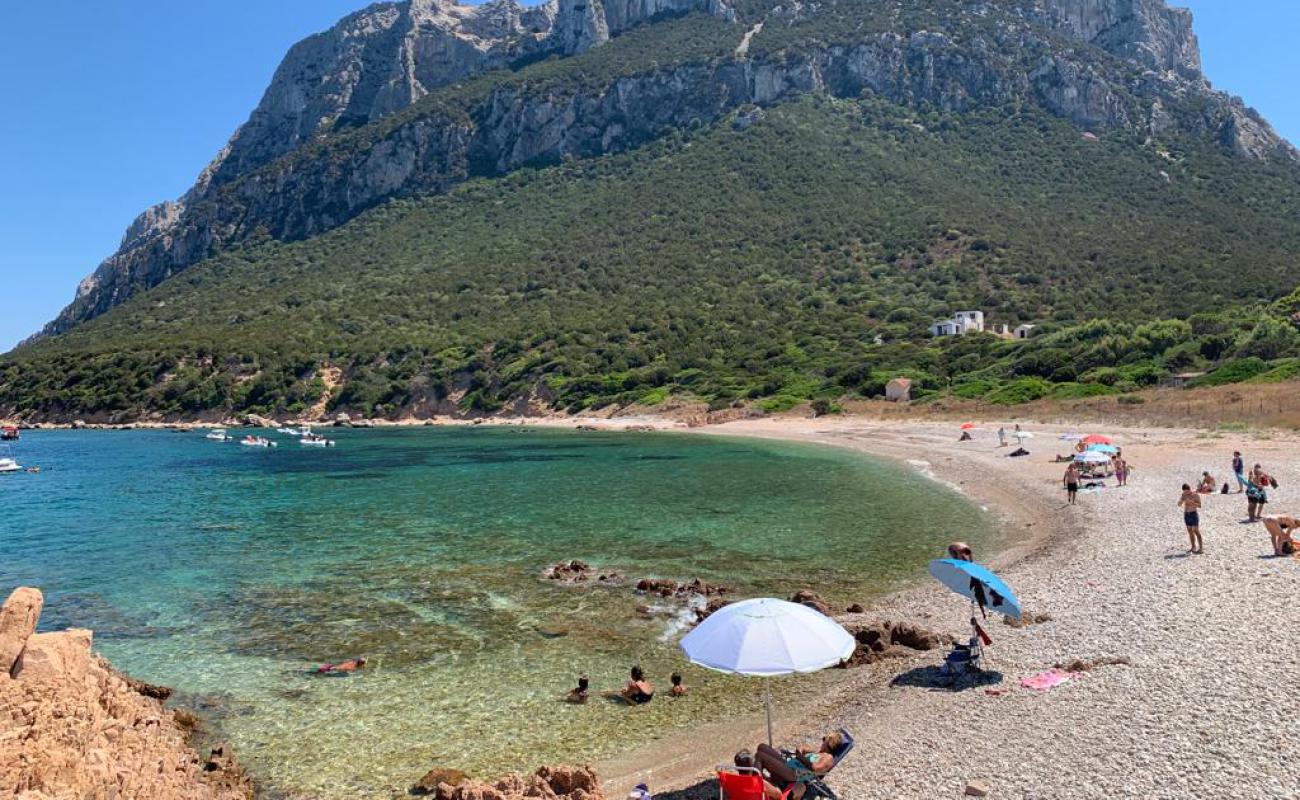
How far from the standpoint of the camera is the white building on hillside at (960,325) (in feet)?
279

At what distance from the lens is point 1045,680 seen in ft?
35.2

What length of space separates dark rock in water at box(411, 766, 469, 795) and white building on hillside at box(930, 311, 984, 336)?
278ft

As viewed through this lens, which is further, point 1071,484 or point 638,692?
point 1071,484

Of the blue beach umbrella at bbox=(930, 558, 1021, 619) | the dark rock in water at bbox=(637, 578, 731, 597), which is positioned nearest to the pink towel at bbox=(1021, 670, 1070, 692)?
the blue beach umbrella at bbox=(930, 558, 1021, 619)

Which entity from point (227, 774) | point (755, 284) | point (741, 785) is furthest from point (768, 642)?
A: point (755, 284)

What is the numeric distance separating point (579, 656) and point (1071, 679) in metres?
8.17

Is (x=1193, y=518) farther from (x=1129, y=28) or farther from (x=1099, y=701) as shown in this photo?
(x=1129, y=28)

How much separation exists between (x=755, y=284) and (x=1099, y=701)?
100567 mm

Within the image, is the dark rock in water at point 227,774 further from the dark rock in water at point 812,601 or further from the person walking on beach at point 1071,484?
the person walking on beach at point 1071,484

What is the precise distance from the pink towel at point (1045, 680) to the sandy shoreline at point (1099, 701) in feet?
0.53

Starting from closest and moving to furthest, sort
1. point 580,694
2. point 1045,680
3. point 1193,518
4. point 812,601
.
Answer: point 1045,680 → point 580,694 → point 812,601 → point 1193,518

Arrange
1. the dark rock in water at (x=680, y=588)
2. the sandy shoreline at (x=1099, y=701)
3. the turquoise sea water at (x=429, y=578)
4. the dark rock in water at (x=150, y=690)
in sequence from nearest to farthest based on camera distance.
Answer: the sandy shoreline at (x=1099, y=701) → the turquoise sea water at (x=429, y=578) → the dark rock in water at (x=150, y=690) → the dark rock in water at (x=680, y=588)

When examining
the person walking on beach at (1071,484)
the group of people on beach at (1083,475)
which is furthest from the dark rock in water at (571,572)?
the group of people on beach at (1083,475)

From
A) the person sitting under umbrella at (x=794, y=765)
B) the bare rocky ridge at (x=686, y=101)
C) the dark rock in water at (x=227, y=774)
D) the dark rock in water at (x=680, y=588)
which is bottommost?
the dark rock in water at (x=227, y=774)
